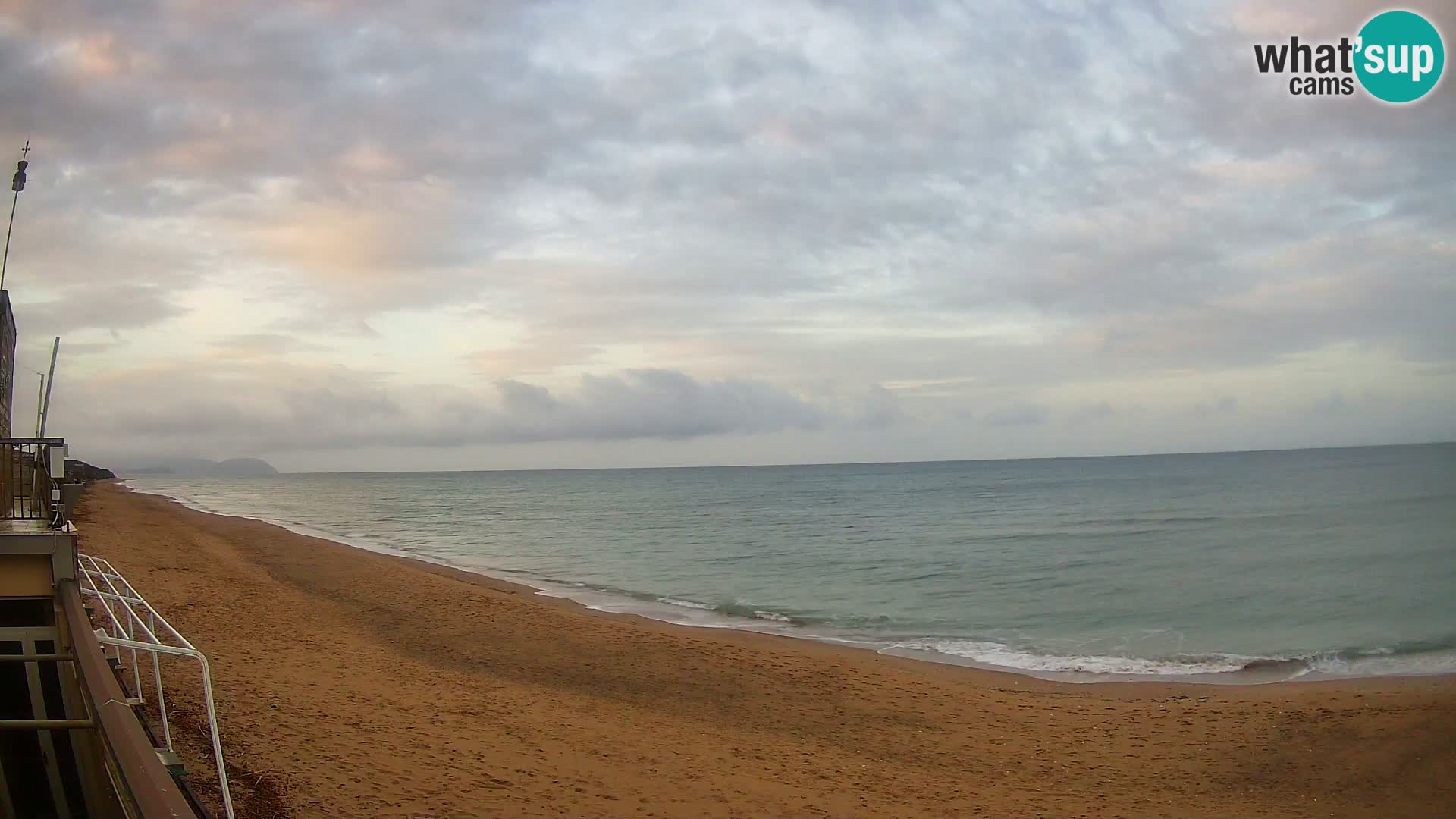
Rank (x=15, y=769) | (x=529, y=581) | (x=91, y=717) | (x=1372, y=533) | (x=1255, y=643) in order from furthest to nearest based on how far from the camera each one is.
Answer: (x=1372, y=533) → (x=529, y=581) → (x=1255, y=643) → (x=15, y=769) → (x=91, y=717)

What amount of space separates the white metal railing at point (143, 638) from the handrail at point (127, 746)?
17cm

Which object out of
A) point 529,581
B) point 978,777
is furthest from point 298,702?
point 529,581

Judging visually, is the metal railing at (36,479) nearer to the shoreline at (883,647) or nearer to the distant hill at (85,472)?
the shoreline at (883,647)

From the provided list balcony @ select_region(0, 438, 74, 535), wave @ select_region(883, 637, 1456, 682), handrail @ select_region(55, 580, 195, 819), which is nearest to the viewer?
handrail @ select_region(55, 580, 195, 819)

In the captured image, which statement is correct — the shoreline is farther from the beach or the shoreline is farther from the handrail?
the handrail

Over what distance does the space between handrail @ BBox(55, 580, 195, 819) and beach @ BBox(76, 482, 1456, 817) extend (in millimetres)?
1434

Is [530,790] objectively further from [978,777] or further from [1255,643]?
[1255,643]

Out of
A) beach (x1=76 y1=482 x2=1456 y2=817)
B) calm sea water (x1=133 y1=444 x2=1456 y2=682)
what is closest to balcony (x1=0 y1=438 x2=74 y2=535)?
beach (x1=76 y1=482 x2=1456 y2=817)

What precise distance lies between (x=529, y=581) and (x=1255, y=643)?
18675 millimetres

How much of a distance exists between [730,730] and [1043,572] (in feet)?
63.2

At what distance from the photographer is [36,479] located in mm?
10258

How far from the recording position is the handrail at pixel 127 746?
121 inches

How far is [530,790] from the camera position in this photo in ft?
25.1

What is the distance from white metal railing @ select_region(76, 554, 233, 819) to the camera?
461cm
